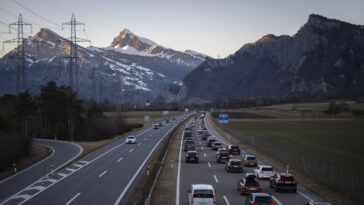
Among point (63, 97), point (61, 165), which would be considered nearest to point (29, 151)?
point (61, 165)

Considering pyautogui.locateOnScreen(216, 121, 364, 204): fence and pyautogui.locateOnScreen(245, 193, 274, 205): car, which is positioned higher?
pyautogui.locateOnScreen(245, 193, 274, 205): car

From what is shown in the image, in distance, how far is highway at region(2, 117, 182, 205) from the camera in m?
29.2

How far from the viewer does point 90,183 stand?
35688 millimetres

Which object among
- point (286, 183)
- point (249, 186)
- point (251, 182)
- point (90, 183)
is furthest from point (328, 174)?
point (90, 183)

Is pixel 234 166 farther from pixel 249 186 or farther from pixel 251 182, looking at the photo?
pixel 249 186

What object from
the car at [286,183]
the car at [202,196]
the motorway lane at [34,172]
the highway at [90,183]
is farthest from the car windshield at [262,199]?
the motorway lane at [34,172]

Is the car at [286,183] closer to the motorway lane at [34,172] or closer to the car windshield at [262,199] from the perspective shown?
the car windshield at [262,199]

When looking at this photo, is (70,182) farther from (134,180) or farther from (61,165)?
(61,165)

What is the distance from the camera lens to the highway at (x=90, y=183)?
2923cm

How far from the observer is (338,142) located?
247 feet

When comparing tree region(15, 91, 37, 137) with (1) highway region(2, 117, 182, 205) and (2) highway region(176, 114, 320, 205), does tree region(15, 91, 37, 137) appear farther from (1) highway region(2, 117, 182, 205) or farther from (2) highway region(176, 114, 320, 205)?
(2) highway region(176, 114, 320, 205)

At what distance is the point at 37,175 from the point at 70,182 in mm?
5382

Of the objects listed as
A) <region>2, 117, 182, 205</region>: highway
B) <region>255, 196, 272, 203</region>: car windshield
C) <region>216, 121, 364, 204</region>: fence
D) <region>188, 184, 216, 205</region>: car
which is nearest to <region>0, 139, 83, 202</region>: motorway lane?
<region>2, 117, 182, 205</region>: highway

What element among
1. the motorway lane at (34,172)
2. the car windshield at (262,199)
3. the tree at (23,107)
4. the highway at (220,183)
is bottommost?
the highway at (220,183)
